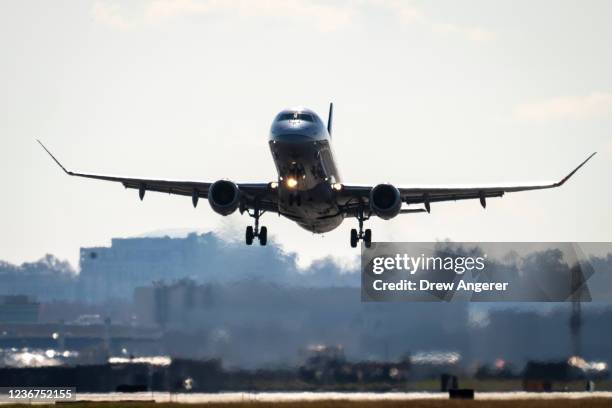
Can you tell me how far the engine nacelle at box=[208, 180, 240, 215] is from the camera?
6134 centimetres

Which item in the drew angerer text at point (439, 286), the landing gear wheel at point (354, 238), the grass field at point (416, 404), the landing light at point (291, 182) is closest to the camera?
the grass field at point (416, 404)

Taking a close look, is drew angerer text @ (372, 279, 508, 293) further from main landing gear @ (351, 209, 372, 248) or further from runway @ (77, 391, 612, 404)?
runway @ (77, 391, 612, 404)

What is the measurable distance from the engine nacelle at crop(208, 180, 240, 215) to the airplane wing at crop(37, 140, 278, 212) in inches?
33.1

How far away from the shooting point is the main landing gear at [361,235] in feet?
212

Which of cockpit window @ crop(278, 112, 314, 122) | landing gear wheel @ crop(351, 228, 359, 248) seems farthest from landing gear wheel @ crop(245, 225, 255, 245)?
cockpit window @ crop(278, 112, 314, 122)

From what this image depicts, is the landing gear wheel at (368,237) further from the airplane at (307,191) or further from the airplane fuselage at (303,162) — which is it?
the airplane fuselage at (303,162)

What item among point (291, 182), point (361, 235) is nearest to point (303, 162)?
point (291, 182)

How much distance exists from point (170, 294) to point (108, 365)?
4.42 metres

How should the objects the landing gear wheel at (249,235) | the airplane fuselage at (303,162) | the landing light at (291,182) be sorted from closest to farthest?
the airplane fuselage at (303,162), the landing light at (291,182), the landing gear wheel at (249,235)

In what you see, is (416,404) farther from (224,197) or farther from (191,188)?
(191,188)

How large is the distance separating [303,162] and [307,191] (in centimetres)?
129

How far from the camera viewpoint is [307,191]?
60625 mm

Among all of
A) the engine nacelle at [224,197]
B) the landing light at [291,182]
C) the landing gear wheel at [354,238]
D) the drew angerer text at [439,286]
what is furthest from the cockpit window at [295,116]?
the drew angerer text at [439,286]

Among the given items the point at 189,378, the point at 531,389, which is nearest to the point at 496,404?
the point at 531,389
